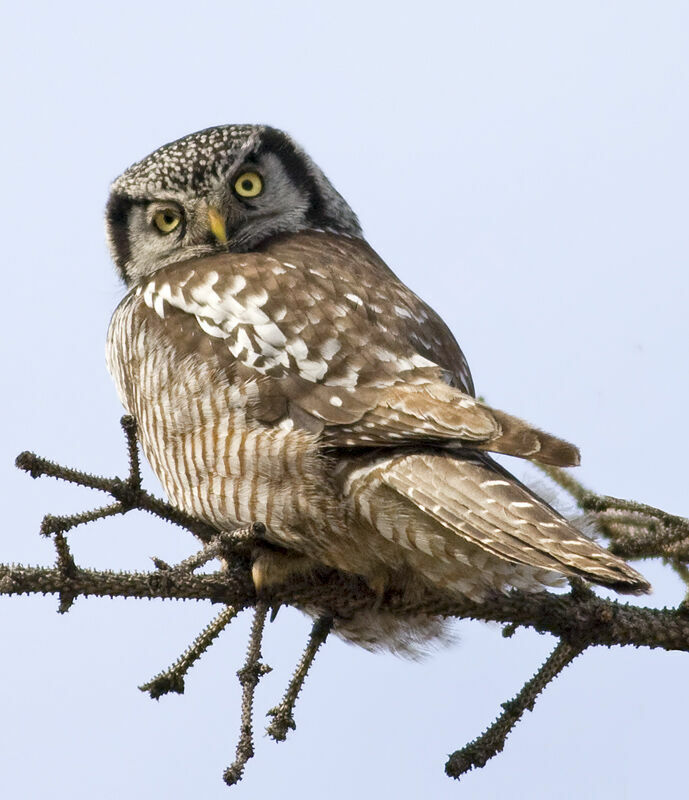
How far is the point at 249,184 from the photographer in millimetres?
5199

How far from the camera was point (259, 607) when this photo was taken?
10.6ft

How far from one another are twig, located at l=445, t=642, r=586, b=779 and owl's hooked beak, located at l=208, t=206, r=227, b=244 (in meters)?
2.34

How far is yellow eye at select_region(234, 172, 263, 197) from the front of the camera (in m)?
5.12

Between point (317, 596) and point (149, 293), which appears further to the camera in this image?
point (149, 293)

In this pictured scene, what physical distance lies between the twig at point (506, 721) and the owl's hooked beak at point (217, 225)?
7.69 ft

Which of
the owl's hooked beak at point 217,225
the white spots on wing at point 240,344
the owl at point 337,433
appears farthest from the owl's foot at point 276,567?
the owl's hooked beak at point 217,225


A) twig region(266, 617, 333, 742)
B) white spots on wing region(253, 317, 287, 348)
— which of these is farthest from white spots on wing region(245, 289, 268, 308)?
twig region(266, 617, 333, 742)

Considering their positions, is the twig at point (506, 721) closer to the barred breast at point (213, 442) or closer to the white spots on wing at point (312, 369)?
the barred breast at point (213, 442)

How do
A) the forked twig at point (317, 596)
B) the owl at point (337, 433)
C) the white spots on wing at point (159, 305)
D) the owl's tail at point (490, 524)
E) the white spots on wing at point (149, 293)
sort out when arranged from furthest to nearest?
the white spots on wing at point (149, 293)
the white spots on wing at point (159, 305)
the owl at point (337, 433)
the owl's tail at point (490, 524)
the forked twig at point (317, 596)

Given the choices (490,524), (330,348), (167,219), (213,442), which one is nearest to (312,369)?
(330,348)

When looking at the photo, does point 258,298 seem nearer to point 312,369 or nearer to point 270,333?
point 270,333

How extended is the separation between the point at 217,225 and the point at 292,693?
7.52ft

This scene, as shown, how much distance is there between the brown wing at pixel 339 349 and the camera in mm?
3436

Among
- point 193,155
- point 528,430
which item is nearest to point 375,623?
point 528,430
